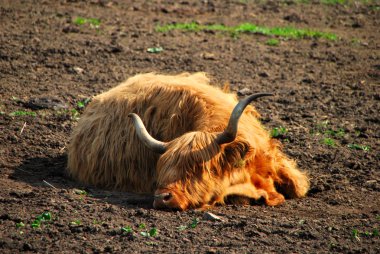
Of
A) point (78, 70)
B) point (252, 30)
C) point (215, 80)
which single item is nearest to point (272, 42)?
point (252, 30)

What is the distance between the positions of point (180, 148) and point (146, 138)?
1.42 feet

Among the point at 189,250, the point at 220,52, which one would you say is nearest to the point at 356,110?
the point at 220,52

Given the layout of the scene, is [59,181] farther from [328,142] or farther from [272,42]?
[272,42]

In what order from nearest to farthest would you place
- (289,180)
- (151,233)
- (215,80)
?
(151,233) → (289,180) → (215,80)

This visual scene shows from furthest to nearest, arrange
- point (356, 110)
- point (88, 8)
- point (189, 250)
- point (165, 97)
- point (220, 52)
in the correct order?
point (88, 8) < point (220, 52) < point (356, 110) < point (165, 97) < point (189, 250)

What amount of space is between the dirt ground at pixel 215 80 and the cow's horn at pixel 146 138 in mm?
533

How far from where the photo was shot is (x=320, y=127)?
9.75m

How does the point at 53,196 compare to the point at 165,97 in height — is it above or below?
below

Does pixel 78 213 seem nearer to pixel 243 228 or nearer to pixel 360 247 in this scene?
pixel 243 228

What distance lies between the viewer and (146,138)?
726 centimetres

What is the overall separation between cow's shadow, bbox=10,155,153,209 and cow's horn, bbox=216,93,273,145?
3.00 feet

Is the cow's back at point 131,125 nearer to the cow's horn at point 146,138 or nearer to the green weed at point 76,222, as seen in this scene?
the cow's horn at point 146,138

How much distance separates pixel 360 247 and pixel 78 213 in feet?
7.74

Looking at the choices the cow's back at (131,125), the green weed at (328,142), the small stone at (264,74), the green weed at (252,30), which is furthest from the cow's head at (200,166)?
the green weed at (252,30)
